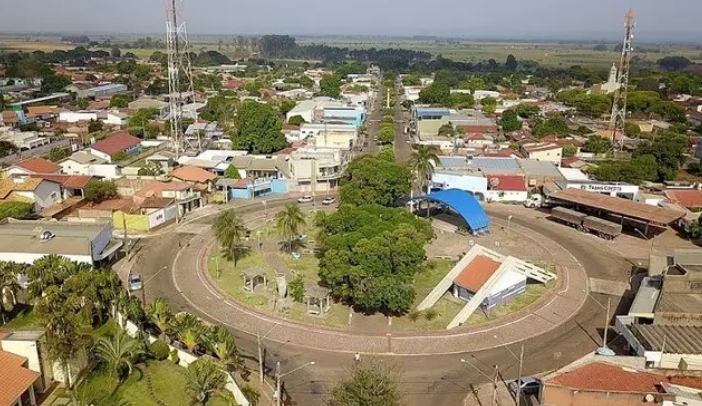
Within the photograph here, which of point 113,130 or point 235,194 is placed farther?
point 113,130

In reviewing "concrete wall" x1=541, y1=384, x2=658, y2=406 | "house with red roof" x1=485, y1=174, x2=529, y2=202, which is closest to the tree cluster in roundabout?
"concrete wall" x1=541, y1=384, x2=658, y2=406

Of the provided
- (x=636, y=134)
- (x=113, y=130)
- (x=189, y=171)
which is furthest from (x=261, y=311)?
(x=636, y=134)

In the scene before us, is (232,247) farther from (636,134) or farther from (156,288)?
(636,134)

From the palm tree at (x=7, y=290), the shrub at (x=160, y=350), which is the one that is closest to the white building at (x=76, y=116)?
the palm tree at (x=7, y=290)

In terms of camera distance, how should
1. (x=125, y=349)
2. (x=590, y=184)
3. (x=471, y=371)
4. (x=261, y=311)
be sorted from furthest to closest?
1. (x=590, y=184)
2. (x=261, y=311)
3. (x=471, y=371)
4. (x=125, y=349)

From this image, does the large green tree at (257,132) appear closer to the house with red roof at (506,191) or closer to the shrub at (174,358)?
the house with red roof at (506,191)

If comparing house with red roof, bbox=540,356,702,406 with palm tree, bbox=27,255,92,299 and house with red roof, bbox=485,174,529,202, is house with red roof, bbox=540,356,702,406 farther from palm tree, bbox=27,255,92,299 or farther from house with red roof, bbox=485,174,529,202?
house with red roof, bbox=485,174,529,202
